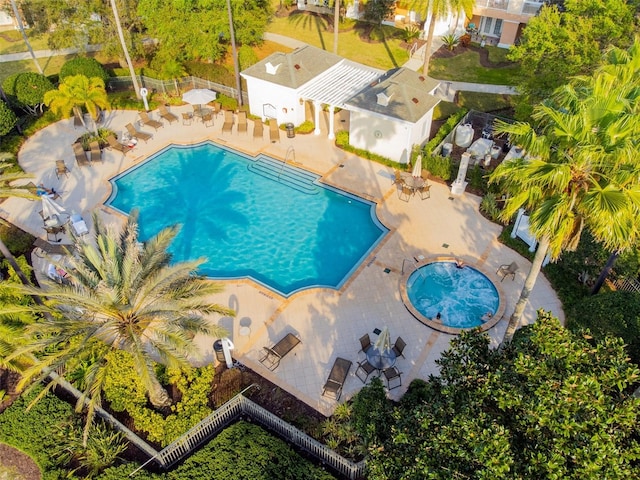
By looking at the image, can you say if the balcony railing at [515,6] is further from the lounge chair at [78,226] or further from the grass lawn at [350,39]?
the lounge chair at [78,226]

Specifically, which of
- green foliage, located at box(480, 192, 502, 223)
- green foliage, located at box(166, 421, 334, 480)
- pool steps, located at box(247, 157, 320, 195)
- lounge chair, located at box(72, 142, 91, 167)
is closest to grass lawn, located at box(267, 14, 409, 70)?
pool steps, located at box(247, 157, 320, 195)

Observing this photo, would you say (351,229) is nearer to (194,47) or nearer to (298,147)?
(298,147)

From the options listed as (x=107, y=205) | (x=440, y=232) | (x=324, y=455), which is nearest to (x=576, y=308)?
(x=440, y=232)

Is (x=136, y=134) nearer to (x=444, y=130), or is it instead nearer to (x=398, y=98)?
(x=398, y=98)

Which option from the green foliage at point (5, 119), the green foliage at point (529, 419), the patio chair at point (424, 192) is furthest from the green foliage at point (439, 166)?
the green foliage at point (5, 119)

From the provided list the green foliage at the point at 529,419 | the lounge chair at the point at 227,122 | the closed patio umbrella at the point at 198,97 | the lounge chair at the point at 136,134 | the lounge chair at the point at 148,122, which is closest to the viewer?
the green foliage at the point at 529,419

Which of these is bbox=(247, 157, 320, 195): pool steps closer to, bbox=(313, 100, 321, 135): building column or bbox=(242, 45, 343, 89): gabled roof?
bbox=(313, 100, 321, 135): building column

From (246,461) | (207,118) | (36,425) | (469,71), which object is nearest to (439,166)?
(207,118)
